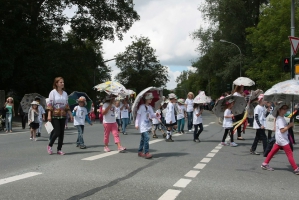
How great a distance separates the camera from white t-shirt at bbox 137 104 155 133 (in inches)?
386

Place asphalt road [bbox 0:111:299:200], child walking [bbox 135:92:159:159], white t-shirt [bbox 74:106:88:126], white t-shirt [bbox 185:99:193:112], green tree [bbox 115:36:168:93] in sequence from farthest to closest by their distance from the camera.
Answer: green tree [bbox 115:36:168:93]
white t-shirt [bbox 185:99:193:112]
white t-shirt [bbox 74:106:88:126]
child walking [bbox 135:92:159:159]
asphalt road [bbox 0:111:299:200]

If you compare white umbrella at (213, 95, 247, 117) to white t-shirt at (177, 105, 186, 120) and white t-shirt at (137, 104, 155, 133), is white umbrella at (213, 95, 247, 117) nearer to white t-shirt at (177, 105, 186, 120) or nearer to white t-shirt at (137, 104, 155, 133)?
white t-shirt at (137, 104, 155, 133)

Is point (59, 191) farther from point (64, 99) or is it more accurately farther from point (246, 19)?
point (246, 19)

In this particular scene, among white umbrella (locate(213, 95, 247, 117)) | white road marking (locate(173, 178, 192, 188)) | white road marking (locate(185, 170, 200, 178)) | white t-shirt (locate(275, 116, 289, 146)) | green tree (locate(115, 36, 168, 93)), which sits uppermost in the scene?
green tree (locate(115, 36, 168, 93))

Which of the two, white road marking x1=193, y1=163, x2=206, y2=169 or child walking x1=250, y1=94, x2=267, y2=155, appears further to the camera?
child walking x1=250, y1=94, x2=267, y2=155

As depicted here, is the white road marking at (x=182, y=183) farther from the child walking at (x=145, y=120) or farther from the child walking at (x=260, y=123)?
the child walking at (x=260, y=123)

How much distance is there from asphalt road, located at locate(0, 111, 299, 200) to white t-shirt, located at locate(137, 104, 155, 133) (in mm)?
739

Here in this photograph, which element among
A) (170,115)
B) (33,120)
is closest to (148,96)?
(170,115)

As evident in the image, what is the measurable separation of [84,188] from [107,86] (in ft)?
15.2

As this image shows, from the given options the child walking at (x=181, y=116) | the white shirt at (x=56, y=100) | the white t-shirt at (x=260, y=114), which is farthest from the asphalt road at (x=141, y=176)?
the child walking at (x=181, y=116)

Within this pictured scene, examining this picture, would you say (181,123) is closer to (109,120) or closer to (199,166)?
(109,120)

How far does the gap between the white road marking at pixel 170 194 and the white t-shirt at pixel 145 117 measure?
368 centimetres

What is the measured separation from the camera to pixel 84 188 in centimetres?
622

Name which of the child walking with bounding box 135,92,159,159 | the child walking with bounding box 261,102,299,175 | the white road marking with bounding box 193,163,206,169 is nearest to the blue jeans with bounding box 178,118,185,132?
the child walking with bounding box 135,92,159,159
